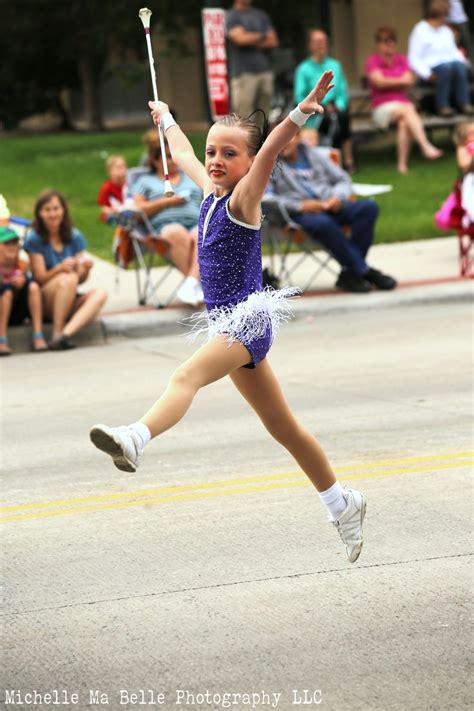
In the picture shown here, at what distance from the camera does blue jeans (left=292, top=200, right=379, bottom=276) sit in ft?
42.4

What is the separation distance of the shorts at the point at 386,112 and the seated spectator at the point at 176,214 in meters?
7.91

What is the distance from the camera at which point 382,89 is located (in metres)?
20.7

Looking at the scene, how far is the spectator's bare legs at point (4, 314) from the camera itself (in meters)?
11.5

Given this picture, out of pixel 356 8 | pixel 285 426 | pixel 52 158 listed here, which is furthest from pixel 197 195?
pixel 356 8

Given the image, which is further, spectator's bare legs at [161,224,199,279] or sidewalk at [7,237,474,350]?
spectator's bare legs at [161,224,199,279]

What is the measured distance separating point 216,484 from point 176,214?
21.1 feet

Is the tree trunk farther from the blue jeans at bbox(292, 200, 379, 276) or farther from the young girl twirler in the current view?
the young girl twirler

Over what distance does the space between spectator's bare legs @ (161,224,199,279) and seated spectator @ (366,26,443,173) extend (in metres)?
8.51

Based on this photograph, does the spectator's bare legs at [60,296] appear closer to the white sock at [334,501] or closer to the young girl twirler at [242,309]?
the young girl twirler at [242,309]

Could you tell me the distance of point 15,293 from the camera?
38.7 feet

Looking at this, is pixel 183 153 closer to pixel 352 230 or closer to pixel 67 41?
pixel 352 230

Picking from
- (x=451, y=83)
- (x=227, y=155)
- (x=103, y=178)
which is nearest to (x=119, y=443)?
(x=227, y=155)

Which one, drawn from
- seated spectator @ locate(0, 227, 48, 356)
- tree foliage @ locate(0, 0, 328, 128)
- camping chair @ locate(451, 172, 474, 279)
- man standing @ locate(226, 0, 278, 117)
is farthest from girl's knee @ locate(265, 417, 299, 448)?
tree foliage @ locate(0, 0, 328, 128)

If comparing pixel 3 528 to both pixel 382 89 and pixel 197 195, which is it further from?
pixel 382 89
